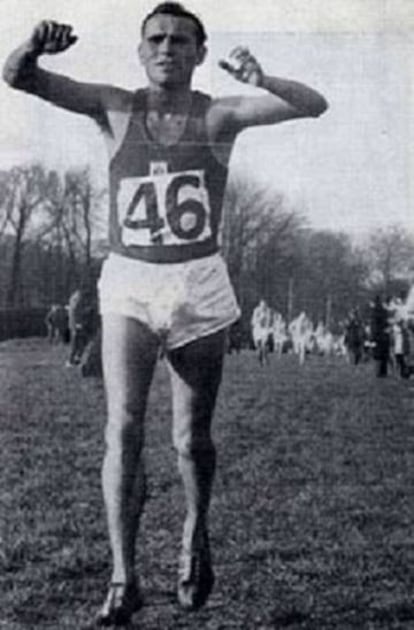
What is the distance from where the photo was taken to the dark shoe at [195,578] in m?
1.23

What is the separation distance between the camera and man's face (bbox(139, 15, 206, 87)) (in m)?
1.25

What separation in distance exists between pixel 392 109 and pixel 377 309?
0.91 ft

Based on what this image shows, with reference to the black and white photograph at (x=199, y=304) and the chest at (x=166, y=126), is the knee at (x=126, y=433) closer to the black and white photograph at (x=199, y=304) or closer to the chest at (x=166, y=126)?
the black and white photograph at (x=199, y=304)

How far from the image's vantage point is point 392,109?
139cm

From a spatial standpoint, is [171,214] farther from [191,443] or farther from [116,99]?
[191,443]

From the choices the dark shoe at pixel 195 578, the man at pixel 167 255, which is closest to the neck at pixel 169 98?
the man at pixel 167 255

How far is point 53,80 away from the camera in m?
1.21

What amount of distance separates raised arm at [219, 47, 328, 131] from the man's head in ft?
0.14

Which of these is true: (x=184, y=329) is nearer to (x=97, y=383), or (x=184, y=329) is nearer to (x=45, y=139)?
(x=97, y=383)

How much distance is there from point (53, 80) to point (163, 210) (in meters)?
0.20

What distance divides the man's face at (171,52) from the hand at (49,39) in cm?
13

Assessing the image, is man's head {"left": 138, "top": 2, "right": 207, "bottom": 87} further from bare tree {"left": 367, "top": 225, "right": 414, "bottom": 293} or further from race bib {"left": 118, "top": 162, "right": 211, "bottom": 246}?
bare tree {"left": 367, "top": 225, "right": 414, "bottom": 293}

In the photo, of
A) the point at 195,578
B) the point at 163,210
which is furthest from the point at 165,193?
the point at 195,578

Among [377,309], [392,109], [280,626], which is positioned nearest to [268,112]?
[392,109]
